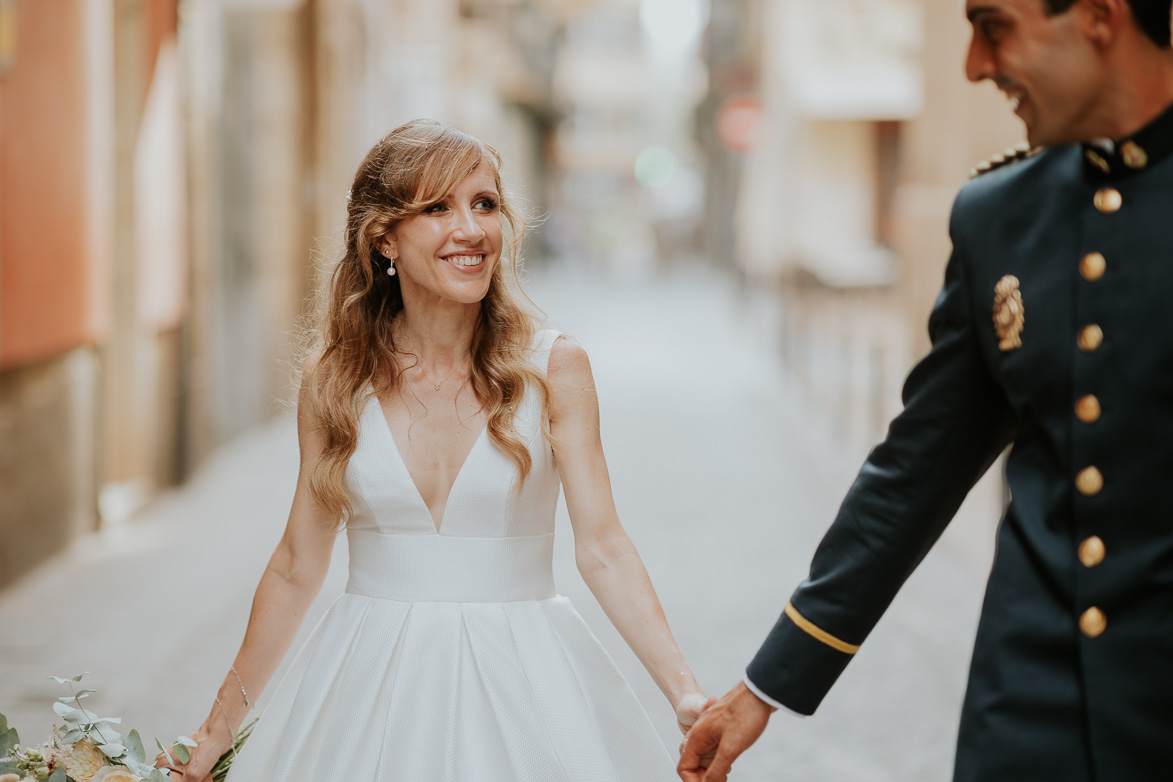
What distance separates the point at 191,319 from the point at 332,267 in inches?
284

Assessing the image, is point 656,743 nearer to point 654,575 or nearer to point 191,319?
point 654,575

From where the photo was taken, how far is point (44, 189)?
7.23 metres

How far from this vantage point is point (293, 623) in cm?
283

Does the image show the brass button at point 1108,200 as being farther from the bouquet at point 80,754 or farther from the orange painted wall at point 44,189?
the orange painted wall at point 44,189

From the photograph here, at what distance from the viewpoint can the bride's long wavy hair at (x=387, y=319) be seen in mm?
2756

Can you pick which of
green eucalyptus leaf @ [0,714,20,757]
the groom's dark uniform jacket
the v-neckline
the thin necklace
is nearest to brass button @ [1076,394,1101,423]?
the groom's dark uniform jacket

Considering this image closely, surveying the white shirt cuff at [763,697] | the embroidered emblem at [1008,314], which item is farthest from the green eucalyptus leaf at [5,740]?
the embroidered emblem at [1008,314]

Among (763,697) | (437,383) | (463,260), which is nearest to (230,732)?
(437,383)

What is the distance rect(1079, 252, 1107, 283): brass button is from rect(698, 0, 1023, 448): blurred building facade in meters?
6.48

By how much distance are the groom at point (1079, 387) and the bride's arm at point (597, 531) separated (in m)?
0.91

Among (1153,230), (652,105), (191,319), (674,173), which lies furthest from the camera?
(652,105)

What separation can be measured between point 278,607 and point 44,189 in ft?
16.6

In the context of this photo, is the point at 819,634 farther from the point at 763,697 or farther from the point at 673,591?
the point at 673,591

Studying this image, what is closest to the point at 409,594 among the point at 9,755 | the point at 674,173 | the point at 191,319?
the point at 9,755
